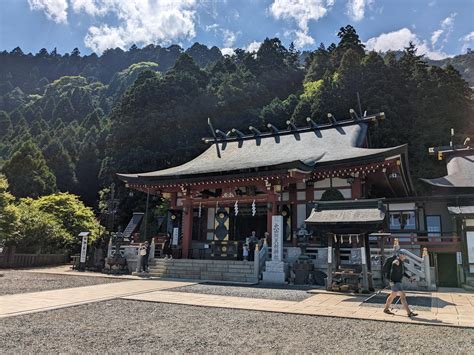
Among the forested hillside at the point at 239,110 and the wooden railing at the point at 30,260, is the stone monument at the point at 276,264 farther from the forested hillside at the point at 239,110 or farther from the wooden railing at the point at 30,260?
the forested hillside at the point at 239,110

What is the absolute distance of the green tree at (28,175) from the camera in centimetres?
3500

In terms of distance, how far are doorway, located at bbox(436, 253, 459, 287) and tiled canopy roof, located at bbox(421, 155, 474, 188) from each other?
3457 mm

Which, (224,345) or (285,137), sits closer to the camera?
(224,345)

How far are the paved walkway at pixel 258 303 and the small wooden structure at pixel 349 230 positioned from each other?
772mm

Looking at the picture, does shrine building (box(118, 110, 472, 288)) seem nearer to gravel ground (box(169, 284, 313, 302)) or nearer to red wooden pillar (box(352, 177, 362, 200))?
red wooden pillar (box(352, 177, 362, 200))

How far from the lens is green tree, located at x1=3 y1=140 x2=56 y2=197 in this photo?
35.0m

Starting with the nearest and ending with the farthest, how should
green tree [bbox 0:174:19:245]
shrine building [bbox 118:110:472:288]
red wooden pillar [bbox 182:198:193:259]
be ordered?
shrine building [bbox 118:110:472:288], green tree [bbox 0:174:19:245], red wooden pillar [bbox 182:198:193:259]

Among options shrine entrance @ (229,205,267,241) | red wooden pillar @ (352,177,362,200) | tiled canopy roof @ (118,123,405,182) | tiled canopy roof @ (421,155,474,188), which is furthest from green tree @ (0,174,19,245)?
tiled canopy roof @ (421,155,474,188)

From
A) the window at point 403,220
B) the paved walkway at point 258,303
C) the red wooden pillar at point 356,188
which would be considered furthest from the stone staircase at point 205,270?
the window at point 403,220

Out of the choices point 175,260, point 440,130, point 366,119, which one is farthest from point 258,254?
point 440,130

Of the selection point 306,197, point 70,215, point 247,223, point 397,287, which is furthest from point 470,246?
point 70,215

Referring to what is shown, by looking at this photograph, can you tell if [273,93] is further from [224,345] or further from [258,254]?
[224,345]

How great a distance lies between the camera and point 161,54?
347 feet

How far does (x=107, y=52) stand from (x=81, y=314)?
4647 inches
